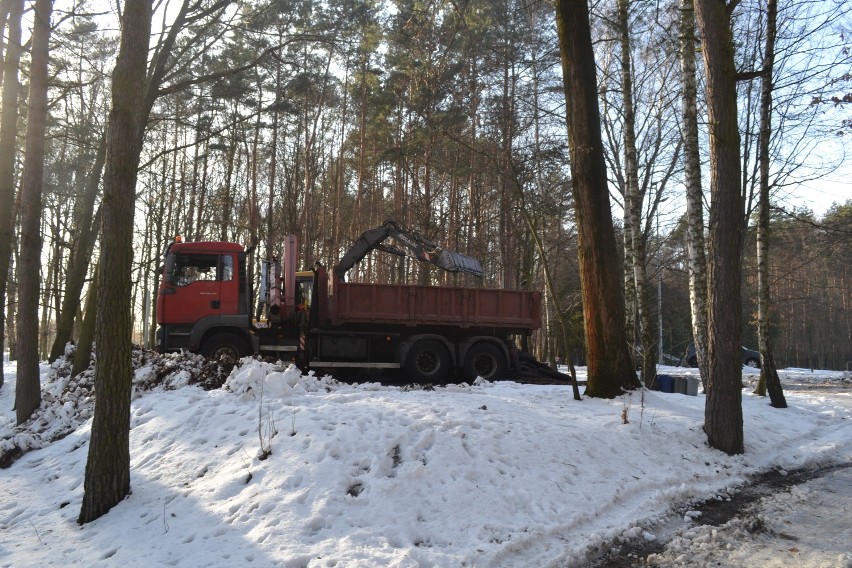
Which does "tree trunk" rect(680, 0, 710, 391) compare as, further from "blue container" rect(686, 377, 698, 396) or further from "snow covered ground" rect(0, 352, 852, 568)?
"snow covered ground" rect(0, 352, 852, 568)

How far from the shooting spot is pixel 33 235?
10742 millimetres

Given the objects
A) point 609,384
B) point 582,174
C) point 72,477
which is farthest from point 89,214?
point 609,384

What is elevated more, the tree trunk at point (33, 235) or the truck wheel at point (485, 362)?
the tree trunk at point (33, 235)

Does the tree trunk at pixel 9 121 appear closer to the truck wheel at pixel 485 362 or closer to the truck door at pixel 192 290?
the truck door at pixel 192 290

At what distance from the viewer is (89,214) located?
46.2 feet

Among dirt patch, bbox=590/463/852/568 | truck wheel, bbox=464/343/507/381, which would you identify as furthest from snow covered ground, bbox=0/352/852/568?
truck wheel, bbox=464/343/507/381

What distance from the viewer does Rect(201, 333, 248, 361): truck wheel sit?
468 inches

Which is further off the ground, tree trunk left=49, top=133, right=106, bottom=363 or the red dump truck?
tree trunk left=49, top=133, right=106, bottom=363

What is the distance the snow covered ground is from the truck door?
132 inches

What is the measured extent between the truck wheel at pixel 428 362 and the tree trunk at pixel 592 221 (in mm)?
4181

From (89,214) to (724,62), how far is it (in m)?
14.1

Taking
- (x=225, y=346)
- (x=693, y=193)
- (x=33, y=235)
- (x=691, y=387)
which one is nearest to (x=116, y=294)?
(x=225, y=346)

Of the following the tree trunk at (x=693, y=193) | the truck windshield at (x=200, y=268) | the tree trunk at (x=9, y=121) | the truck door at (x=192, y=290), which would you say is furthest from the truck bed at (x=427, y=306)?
the tree trunk at (x=9, y=121)

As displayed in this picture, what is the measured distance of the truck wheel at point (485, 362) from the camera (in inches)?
498
